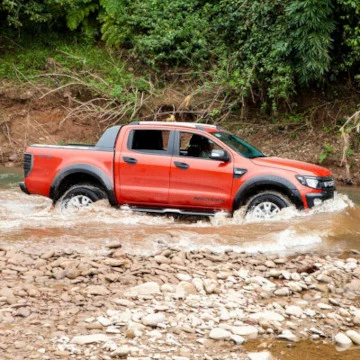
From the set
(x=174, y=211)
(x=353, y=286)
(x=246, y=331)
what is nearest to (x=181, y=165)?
(x=174, y=211)

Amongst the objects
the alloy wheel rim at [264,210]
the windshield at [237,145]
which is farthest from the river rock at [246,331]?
the windshield at [237,145]

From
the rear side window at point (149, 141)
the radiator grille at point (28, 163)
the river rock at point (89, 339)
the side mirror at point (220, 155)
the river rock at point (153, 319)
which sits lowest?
the river rock at point (89, 339)

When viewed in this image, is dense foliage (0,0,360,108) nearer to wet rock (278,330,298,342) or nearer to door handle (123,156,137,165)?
door handle (123,156,137,165)

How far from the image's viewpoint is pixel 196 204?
9305 millimetres

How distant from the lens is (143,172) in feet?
31.0

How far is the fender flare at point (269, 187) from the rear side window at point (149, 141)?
1455mm

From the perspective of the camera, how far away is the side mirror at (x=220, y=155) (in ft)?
30.0

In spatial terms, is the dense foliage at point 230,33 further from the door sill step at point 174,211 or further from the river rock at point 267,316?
the river rock at point 267,316

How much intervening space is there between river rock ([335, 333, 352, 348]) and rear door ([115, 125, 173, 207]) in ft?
15.7

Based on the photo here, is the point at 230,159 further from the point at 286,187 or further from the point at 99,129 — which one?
the point at 99,129

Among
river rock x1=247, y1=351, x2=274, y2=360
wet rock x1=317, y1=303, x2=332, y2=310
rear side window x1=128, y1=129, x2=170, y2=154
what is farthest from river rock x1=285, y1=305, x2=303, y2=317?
rear side window x1=128, y1=129, x2=170, y2=154

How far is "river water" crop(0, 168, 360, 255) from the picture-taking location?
796 centimetres

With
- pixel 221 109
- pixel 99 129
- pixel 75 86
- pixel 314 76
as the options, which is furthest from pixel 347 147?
pixel 75 86

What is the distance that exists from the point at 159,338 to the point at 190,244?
326cm
